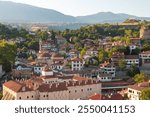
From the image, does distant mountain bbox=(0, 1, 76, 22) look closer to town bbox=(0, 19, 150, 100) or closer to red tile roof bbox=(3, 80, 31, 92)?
Result: town bbox=(0, 19, 150, 100)

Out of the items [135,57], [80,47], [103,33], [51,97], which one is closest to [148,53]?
[135,57]

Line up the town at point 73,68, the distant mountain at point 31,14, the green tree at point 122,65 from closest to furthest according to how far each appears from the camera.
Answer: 1. the town at point 73,68
2. the green tree at point 122,65
3. the distant mountain at point 31,14

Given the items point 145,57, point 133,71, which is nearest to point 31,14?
point 145,57

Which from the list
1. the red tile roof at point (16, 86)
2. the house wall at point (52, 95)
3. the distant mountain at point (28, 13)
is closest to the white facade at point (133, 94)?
the house wall at point (52, 95)

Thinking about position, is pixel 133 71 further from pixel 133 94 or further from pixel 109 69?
pixel 133 94

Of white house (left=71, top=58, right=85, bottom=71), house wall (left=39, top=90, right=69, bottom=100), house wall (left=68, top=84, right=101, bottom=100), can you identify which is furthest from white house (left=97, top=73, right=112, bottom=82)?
house wall (left=39, top=90, right=69, bottom=100)

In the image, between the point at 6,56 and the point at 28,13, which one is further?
the point at 28,13

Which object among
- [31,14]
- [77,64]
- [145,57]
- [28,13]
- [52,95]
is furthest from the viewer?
[28,13]

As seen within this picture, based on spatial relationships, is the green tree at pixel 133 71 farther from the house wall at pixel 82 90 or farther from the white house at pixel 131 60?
the house wall at pixel 82 90

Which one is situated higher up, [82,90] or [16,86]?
[16,86]
